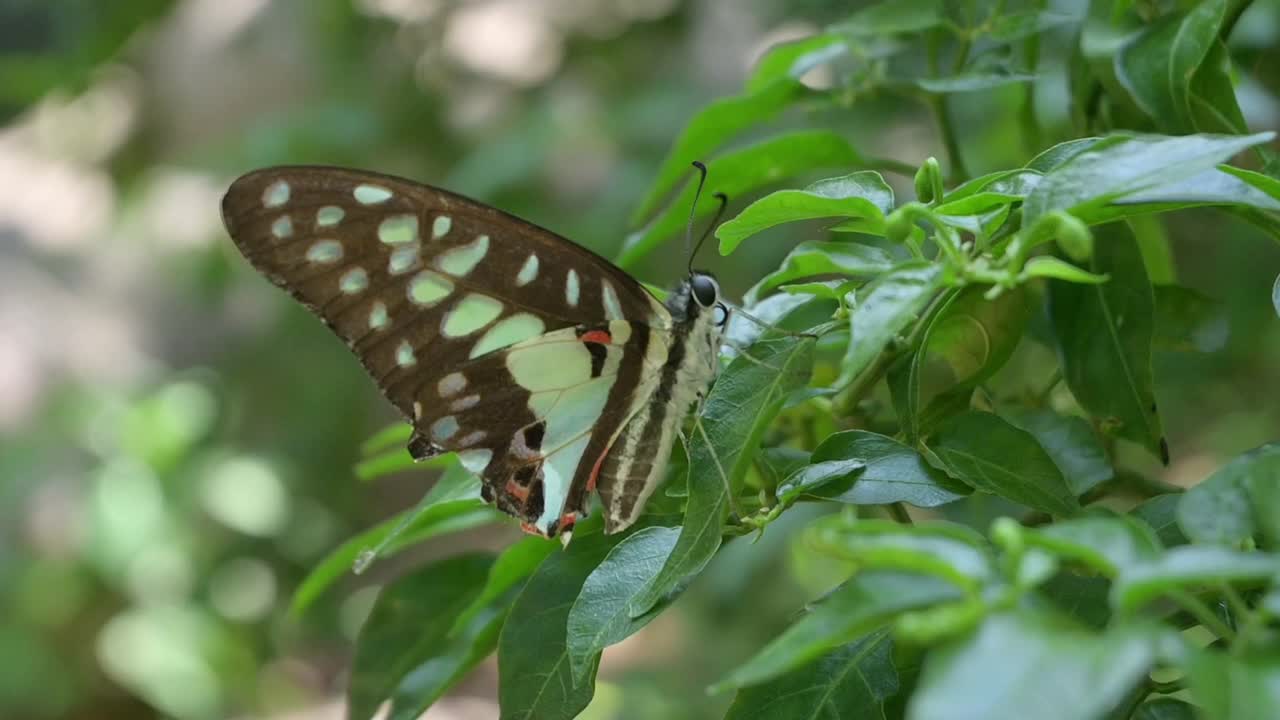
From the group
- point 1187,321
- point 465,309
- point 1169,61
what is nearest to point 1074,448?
point 1187,321

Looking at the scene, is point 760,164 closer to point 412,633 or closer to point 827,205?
point 827,205

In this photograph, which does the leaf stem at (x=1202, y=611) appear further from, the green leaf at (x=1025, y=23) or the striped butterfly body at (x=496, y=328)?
the green leaf at (x=1025, y=23)

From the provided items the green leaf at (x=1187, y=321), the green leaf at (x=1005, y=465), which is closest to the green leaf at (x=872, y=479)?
the green leaf at (x=1005, y=465)

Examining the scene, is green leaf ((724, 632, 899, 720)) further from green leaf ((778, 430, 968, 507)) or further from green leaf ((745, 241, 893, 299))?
green leaf ((745, 241, 893, 299))

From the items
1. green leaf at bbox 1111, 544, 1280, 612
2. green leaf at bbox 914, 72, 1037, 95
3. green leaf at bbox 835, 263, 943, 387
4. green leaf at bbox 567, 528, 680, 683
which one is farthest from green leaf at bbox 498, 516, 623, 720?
green leaf at bbox 914, 72, 1037, 95

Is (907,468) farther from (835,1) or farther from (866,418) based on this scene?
(835,1)

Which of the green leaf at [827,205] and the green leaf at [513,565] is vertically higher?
the green leaf at [827,205]

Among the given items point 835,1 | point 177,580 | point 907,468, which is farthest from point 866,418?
point 177,580
